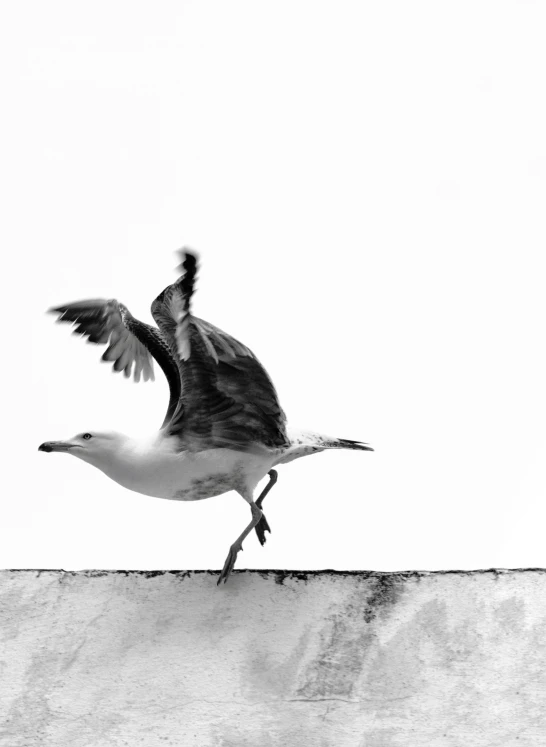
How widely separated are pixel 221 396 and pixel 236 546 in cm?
73

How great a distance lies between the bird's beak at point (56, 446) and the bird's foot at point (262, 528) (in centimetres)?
109

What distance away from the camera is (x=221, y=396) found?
6.74m

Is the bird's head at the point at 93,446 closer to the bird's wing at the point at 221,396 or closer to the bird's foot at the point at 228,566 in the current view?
the bird's wing at the point at 221,396

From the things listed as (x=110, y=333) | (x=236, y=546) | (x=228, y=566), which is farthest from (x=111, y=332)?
(x=228, y=566)

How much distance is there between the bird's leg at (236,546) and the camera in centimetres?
649

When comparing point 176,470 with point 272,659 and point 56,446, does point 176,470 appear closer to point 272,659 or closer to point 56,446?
point 56,446

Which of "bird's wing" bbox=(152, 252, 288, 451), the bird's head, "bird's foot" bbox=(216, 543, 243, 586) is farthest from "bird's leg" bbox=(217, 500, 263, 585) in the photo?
the bird's head

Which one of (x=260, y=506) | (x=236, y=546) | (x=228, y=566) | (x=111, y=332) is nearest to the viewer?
(x=228, y=566)

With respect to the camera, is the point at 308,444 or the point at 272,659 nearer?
the point at 272,659

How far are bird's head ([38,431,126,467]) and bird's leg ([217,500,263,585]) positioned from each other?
731 mm

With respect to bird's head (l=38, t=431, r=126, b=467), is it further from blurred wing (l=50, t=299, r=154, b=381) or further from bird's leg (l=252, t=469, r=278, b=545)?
blurred wing (l=50, t=299, r=154, b=381)

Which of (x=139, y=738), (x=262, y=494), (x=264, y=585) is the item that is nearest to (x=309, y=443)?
(x=262, y=494)

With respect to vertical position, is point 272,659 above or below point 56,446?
below

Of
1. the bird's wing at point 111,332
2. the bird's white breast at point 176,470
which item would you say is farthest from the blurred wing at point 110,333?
the bird's white breast at point 176,470
